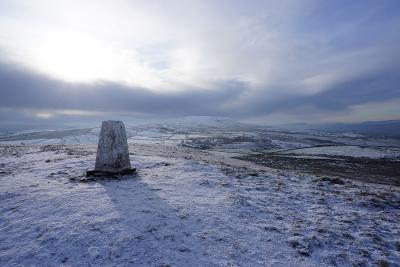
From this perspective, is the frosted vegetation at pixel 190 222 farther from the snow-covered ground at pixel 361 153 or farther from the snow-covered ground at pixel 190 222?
the snow-covered ground at pixel 361 153

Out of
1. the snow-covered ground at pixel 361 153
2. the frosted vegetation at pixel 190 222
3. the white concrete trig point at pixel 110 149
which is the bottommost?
the snow-covered ground at pixel 361 153

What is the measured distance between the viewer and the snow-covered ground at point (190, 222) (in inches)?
228

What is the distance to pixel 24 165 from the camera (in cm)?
1330

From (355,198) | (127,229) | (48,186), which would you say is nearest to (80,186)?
(48,186)

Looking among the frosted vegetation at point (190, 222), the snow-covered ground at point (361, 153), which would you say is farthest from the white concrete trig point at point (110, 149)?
the snow-covered ground at point (361, 153)

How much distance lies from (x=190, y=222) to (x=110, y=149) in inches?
216

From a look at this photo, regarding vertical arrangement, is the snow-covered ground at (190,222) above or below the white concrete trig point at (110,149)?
below

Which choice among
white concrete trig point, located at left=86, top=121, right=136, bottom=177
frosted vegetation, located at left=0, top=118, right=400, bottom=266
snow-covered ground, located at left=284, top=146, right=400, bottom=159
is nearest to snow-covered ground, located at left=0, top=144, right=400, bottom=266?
frosted vegetation, located at left=0, top=118, right=400, bottom=266

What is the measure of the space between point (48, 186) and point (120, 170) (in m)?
2.66

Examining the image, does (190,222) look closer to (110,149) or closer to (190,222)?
(190,222)

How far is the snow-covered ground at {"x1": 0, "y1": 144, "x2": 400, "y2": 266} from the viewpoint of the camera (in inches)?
228

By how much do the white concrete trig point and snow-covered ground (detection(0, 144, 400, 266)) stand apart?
2.58 feet

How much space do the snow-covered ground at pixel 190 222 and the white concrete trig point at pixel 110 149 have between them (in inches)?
30.9

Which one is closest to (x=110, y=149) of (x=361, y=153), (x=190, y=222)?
(x=190, y=222)
